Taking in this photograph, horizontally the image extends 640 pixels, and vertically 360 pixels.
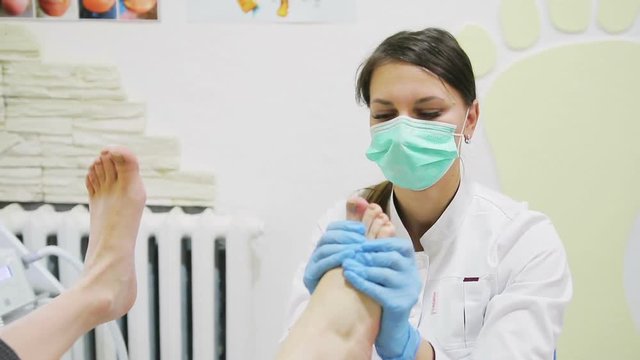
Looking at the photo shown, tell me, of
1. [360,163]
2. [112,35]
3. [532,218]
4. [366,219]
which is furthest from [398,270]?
[112,35]

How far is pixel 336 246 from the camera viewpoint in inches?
33.0

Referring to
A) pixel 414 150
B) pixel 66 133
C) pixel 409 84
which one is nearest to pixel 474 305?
pixel 414 150

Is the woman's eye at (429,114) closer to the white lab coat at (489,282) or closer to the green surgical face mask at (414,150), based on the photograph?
the green surgical face mask at (414,150)

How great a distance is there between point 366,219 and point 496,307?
0.34 meters

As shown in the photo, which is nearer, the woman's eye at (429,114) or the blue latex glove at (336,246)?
the blue latex glove at (336,246)

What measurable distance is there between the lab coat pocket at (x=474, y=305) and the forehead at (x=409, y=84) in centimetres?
38

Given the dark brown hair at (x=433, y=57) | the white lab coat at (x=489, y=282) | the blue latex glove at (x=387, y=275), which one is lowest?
the white lab coat at (x=489, y=282)

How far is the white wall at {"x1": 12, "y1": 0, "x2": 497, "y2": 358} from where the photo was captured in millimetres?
1599

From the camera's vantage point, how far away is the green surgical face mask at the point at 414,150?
3.38 ft

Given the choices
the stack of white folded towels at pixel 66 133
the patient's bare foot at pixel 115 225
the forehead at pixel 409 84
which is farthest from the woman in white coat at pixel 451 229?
the stack of white folded towels at pixel 66 133

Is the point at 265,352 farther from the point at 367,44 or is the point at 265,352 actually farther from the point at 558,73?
the point at 558,73

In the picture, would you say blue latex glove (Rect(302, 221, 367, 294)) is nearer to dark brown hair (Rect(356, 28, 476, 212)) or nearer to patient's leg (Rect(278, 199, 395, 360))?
patient's leg (Rect(278, 199, 395, 360))

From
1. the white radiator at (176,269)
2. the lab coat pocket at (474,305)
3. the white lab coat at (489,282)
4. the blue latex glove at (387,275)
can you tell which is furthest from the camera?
the white radiator at (176,269)

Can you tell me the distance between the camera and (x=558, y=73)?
157cm
